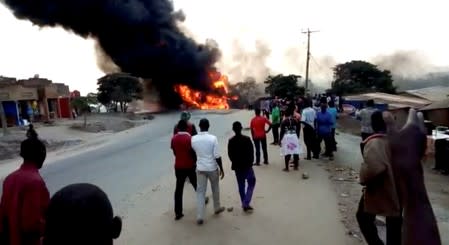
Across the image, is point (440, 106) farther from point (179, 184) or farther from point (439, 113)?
point (179, 184)

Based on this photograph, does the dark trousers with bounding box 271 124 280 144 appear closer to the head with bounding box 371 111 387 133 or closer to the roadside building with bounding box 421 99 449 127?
the roadside building with bounding box 421 99 449 127

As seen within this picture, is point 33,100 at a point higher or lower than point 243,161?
lower

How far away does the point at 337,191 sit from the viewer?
8266 millimetres

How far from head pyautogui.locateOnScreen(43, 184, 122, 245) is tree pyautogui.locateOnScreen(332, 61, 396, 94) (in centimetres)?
4499

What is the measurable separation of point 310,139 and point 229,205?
15.6ft

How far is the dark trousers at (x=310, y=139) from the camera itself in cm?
1121

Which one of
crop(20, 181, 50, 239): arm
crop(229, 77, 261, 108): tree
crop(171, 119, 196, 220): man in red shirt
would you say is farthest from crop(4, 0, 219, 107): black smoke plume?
crop(20, 181, 50, 239): arm

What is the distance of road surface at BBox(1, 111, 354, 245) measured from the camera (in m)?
5.79

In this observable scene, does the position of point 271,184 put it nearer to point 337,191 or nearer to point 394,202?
point 337,191

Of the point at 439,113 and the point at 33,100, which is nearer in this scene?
the point at 439,113

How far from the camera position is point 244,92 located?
2387 inches

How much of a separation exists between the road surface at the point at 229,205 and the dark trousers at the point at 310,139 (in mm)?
611

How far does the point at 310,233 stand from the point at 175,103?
155 ft

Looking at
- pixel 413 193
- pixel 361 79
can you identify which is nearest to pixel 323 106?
pixel 413 193
